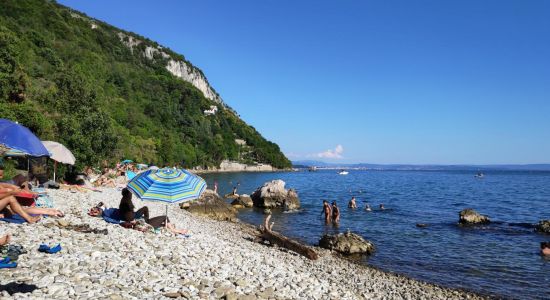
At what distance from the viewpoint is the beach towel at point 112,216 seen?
15.3m

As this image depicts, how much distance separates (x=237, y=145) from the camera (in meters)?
187

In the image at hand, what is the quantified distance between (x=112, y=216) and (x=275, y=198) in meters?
27.2

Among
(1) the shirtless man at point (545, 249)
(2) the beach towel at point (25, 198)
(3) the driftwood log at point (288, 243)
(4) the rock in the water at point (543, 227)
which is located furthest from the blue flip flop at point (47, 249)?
(4) the rock in the water at point (543, 227)

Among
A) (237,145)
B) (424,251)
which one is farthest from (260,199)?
(237,145)

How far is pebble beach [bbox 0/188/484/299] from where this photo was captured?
27.0ft

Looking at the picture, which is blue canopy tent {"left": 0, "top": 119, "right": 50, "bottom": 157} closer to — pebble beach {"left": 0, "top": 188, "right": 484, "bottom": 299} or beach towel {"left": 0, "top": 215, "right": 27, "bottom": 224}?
beach towel {"left": 0, "top": 215, "right": 27, "bottom": 224}

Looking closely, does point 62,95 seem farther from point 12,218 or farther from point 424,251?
point 424,251

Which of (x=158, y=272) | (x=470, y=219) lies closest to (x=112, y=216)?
(x=158, y=272)

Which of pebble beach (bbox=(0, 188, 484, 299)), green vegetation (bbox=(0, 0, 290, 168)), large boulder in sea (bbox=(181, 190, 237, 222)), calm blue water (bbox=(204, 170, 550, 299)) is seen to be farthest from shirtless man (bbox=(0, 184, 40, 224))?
large boulder in sea (bbox=(181, 190, 237, 222))

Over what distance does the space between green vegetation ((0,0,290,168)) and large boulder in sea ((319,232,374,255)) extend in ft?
71.3

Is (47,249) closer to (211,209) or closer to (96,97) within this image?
(211,209)

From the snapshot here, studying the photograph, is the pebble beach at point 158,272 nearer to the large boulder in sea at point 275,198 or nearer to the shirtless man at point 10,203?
the shirtless man at point 10,203

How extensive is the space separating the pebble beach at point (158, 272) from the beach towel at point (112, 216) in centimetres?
43

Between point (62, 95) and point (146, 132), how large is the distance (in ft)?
193
